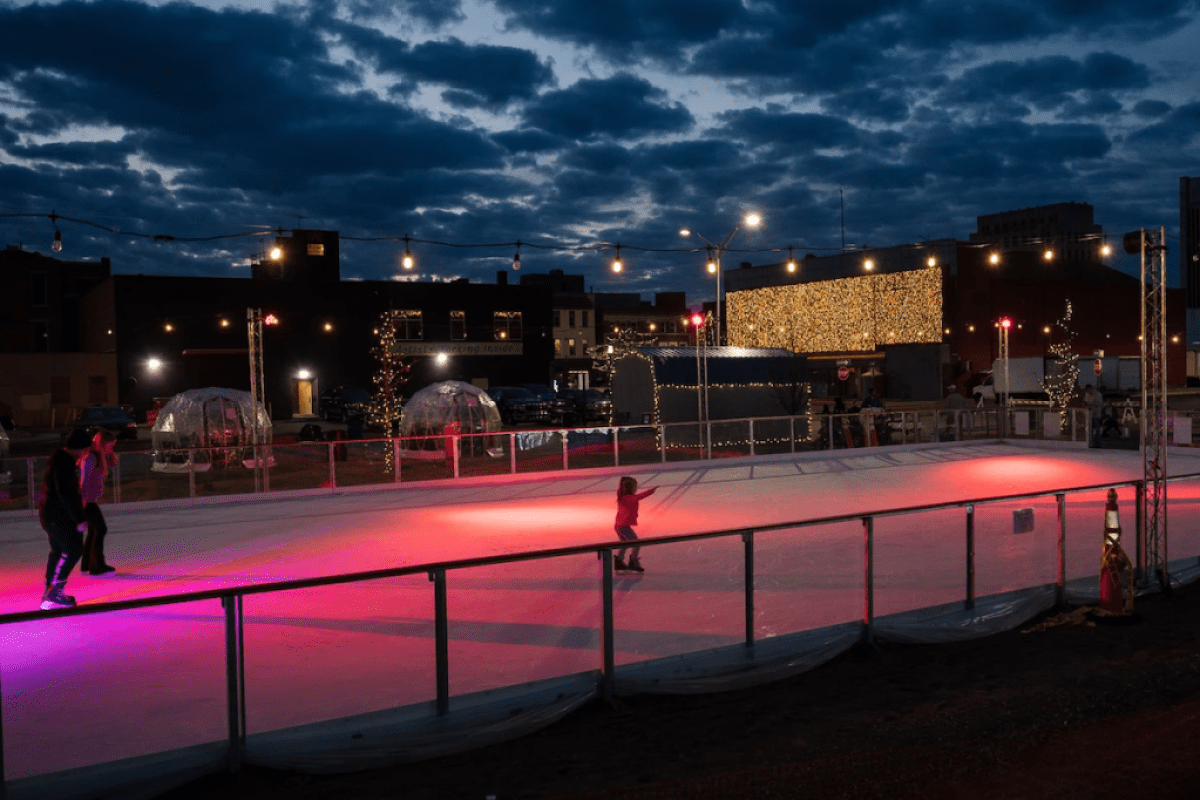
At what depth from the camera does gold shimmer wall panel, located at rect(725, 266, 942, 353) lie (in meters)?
62.1

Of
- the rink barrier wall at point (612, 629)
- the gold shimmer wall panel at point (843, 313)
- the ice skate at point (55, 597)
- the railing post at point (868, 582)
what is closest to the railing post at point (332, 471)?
the ice skate at point (55, 597)

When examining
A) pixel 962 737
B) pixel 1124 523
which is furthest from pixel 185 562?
pixel 1124 523

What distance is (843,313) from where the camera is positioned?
6650 centimetres

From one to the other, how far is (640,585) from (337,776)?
15.0ft

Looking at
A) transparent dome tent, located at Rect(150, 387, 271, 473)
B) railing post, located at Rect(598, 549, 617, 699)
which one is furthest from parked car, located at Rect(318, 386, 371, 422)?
railing post, located at Rect(598, 549, 617, 699)

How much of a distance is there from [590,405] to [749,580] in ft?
119

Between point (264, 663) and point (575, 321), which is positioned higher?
point (575, 321)

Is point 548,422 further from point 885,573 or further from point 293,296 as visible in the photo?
point 885,573

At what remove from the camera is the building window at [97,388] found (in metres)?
52.8

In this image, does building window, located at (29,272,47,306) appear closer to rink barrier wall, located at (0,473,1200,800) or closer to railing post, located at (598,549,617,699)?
rink barrier wall, located at (0,473,1200,800)

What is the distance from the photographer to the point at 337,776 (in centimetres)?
566

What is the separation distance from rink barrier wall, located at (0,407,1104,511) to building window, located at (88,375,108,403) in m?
34.9

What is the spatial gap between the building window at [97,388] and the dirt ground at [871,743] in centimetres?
5334

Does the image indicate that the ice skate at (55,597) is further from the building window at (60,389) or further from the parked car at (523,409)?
the building window at (60,389)
